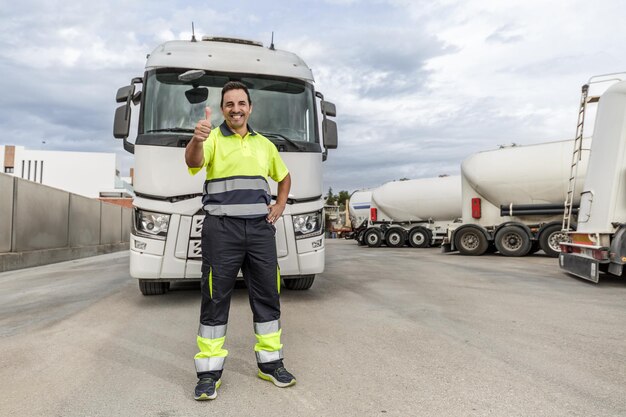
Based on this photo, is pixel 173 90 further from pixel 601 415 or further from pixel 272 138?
pixel 601 415

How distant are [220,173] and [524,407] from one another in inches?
88.9

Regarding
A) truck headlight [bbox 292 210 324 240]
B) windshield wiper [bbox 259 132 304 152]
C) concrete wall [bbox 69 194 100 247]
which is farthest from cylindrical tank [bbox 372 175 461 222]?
windshield wiper [bbox 259 132 304 152]

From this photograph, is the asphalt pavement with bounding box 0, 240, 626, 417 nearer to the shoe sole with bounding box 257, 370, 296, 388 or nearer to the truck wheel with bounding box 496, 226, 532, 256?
the shoe sole with bounding box 257, 370, 296, 388

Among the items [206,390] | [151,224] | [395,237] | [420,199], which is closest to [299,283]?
[151,224]

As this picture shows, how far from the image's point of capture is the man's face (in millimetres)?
3182

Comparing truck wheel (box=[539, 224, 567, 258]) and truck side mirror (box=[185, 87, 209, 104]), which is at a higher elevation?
truck side mirror (box=[185, 87, 209, 104])

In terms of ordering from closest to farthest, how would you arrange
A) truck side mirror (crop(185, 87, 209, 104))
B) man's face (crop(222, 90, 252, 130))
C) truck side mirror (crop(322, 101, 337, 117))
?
1. man's face (crop(222, 90, 252, 130))
2. truck side mirror (crop(185, 87, 209, 104))
3. truck side mirror (crop(322, 101, 337, 117))

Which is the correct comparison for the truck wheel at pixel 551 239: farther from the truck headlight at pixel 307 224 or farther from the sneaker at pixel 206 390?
the sneaker at pixel 206 390

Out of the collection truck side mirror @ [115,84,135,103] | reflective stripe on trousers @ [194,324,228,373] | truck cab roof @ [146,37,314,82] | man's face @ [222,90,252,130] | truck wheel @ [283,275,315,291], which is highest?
truck cab roof @ [146,37,314,82]

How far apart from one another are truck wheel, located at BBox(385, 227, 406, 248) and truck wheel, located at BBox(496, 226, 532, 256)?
27.1 feet

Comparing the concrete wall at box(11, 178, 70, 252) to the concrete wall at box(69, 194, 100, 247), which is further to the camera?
the concrete wall at box(69, 194, 100, 247)

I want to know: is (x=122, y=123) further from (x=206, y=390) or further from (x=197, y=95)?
(x=206, y=390)

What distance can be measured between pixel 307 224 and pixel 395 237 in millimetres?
17771

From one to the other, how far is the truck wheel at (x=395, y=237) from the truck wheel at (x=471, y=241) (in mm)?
7192
